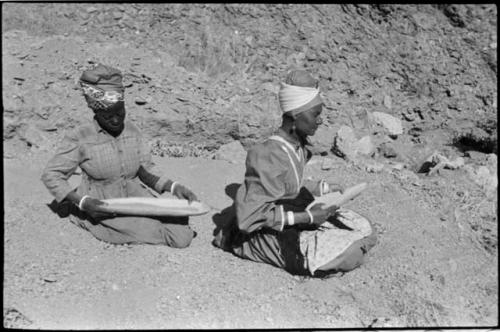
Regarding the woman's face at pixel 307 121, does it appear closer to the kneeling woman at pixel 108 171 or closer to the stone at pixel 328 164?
the kneeling woman at pixel 108 171

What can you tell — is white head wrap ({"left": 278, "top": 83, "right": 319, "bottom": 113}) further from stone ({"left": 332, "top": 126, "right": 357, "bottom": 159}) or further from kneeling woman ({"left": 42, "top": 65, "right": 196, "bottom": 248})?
stone ({"left": 332, "top": 126, "right": 357, "bottom": 159})

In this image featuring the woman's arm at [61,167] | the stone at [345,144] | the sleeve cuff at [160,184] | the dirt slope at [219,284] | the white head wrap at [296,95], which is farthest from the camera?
the stone at [345,144]

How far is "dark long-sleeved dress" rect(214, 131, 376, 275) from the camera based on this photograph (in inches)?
152

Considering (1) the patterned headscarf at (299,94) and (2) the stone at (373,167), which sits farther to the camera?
(2) the stone at (373,167)

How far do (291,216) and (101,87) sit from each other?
142cm

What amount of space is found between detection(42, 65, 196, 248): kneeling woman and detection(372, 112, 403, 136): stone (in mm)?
3503

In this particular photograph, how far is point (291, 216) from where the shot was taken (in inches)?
154

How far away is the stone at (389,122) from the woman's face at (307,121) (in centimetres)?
339

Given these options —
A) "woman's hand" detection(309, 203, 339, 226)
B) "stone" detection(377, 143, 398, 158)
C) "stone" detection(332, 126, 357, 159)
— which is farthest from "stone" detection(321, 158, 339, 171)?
"woman's hand" detection(309, 203, 339, 226)

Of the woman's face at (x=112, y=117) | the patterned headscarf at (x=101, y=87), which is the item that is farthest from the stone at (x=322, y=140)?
the patterned headscarf at (x=101, y=87)

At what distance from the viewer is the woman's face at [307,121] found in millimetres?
3945

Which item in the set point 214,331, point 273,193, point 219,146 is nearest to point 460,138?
point 219,146

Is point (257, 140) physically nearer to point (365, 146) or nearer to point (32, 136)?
point (365, 146)

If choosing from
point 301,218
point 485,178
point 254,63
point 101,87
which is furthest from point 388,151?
point 101,87
